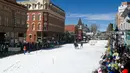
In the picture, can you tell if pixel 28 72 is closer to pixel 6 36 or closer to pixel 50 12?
pixel 6 36

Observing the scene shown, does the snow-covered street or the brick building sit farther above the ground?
the brick building

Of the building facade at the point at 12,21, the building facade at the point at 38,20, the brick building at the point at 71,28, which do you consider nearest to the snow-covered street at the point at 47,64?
the building facade at the point at 12,21

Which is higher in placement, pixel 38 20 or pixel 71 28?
pixel 38 20

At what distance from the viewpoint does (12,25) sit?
2031 inches

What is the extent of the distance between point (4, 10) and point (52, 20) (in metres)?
33.9

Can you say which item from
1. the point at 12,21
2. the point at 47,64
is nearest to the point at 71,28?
the point at 12,21

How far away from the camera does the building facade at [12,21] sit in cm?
4688

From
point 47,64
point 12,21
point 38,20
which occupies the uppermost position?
point 38,20

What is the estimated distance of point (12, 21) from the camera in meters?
51.7

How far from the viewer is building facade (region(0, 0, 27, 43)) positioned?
4688 centimetres

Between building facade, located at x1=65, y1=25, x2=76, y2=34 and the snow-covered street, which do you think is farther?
building facade, located at x1=65, y1=25, x2=76, y2=34

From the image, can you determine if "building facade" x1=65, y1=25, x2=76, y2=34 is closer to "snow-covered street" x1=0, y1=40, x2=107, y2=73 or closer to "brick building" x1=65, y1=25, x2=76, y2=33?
"brick building" x1=65, y1=25, x2=76, y2=33

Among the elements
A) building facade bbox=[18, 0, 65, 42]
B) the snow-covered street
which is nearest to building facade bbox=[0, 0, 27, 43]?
building facade bbox=[18, 0, 65, 42]

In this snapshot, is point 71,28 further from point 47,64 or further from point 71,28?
point 47,64
